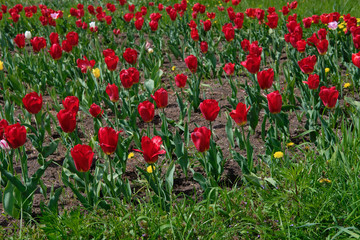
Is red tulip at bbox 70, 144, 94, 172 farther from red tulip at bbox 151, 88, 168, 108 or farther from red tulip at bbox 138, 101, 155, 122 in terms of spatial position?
red tulip at bbox 151, 88, 168, 108

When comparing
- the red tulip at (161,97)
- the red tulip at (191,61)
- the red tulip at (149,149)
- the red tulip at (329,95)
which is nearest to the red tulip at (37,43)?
the red tulip at (191,61)

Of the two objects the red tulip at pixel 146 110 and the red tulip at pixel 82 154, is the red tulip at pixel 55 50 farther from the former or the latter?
the red tulip at pixel 82 154

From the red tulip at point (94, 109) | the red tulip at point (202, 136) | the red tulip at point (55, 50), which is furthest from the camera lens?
the red tulip at point (55, 50)

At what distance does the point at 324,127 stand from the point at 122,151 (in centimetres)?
124

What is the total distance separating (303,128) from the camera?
3311 mm

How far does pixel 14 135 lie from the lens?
91.2 inches

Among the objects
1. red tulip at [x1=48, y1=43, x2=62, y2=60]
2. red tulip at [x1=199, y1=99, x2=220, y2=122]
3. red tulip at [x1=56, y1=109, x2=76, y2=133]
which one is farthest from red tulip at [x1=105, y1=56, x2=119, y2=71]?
red tulip at [x1=199, y1=99, x2=220, y2=122]

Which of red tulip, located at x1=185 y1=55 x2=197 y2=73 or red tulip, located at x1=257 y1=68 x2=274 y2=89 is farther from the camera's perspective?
red tulip, located at x1=185 y1=55 x2=197 y2=73

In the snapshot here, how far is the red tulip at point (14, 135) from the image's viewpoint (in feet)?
7.56

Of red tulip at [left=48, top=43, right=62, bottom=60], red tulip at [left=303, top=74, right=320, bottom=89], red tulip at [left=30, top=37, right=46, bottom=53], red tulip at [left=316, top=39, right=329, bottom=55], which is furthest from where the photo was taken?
red tulip at [left=30, top=37, right=46, bottom=53]

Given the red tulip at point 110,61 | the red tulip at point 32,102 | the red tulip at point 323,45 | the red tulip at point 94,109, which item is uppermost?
the red tulip at point 32,102

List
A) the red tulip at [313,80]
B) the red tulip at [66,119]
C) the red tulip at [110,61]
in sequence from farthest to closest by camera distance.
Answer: the red tulip at [110,61] → the red tulip at [313,80] → the red tulip at [66,119]

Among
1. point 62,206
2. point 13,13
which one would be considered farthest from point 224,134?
point 13,13

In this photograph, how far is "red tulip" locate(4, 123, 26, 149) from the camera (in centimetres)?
230
